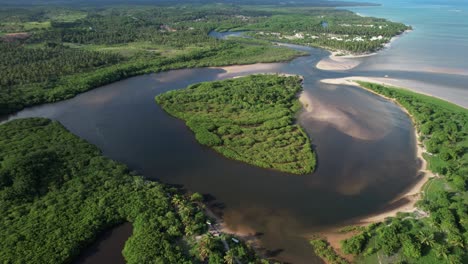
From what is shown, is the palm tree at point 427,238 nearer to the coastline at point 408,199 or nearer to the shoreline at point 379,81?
the coastline at point 408,199

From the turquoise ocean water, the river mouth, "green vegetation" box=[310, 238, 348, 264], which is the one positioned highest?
the turquoise ocean water

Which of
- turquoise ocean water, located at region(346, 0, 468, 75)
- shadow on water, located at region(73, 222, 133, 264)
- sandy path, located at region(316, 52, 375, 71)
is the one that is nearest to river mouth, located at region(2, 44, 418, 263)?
shadow on water, located at region(73, 222, 133, 264)

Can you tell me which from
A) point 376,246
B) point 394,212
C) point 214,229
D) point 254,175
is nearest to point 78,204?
point 214,229

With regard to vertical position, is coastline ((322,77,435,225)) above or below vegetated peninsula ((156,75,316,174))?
below

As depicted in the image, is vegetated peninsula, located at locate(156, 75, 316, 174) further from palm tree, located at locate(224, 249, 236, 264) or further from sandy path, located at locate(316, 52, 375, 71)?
sandy path, located at locate(316, 52, 375, 71)

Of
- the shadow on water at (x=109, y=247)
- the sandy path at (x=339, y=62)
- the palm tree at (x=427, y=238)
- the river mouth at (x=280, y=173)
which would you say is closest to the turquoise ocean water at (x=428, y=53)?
the sandy path at (x=339, y=62)

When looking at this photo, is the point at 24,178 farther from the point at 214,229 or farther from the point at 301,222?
the point at 301,222

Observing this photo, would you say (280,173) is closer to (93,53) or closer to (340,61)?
(340,61)
